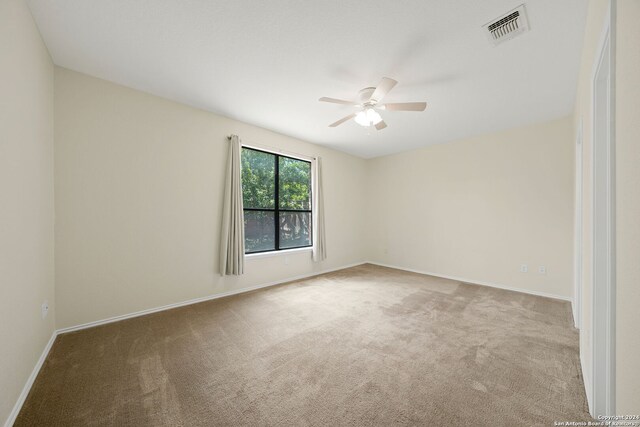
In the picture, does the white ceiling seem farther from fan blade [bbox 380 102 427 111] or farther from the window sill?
the window sill

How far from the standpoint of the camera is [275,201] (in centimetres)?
445

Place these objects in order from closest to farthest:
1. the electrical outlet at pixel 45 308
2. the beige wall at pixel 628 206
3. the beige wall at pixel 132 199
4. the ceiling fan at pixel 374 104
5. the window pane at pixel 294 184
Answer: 1. the beige wall at pixel 628 206
2. the electrical outlet at pixel 45 308
3. the ceiling fan at pixel 374 104
4. the beige wall at pixel 132 199
5. the window pane at pixel 294 184

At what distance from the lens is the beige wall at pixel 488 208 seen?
11.8 ft

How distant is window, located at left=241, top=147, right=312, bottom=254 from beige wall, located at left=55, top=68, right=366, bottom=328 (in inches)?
16.2

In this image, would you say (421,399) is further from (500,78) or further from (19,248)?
(500,78)

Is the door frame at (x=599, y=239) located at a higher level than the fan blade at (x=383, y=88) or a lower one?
lower

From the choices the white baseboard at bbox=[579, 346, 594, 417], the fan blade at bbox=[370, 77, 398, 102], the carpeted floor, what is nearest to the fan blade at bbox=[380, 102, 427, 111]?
the fan blade at bbox=[370, 77, 398, 102]

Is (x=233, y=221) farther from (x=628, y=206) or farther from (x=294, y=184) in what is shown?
(x=628, y=206)

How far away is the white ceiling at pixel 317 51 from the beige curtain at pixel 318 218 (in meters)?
1.66

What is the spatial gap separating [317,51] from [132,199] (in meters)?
2.64

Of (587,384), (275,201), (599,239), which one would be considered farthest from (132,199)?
(587,384)

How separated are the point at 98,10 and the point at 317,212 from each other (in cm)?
378

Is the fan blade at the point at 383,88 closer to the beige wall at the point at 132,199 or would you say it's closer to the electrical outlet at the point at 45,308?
the beige wall at the point at 132,199

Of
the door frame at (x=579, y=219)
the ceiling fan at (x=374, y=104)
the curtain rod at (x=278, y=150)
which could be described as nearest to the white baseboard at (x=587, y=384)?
the door frame at (x=579, y=219)
